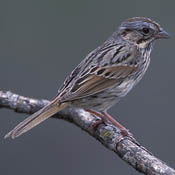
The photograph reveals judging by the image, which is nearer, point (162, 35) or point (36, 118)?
point (36, 118)

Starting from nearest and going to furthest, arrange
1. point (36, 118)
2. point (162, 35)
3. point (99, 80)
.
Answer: point (36, 118)
point (99, 80)
point (162, 35)

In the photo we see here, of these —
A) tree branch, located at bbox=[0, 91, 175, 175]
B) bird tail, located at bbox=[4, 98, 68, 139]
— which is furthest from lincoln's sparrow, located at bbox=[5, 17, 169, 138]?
tree branch, located at bbox=[0, 91, 175, 175]

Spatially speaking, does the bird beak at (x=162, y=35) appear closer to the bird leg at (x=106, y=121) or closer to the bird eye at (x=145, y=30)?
the bird eye at (x=145, y=30)

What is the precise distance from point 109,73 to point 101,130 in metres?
0.66

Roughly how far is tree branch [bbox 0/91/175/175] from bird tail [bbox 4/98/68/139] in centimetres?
32

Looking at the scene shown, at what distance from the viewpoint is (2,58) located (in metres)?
9.95

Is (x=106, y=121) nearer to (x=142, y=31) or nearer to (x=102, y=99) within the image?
(x=102, y=99)

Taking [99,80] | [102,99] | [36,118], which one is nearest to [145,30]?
[99,80]

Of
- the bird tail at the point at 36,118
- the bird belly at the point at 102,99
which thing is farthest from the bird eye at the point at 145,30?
the bird tail at the point at 36,118

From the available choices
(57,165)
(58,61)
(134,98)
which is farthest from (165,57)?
(57,165)

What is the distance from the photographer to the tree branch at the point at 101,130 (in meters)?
5.44

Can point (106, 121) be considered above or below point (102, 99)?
below

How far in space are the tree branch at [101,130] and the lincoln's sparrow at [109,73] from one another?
0.16 m

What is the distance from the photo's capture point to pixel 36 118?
5.94 m
